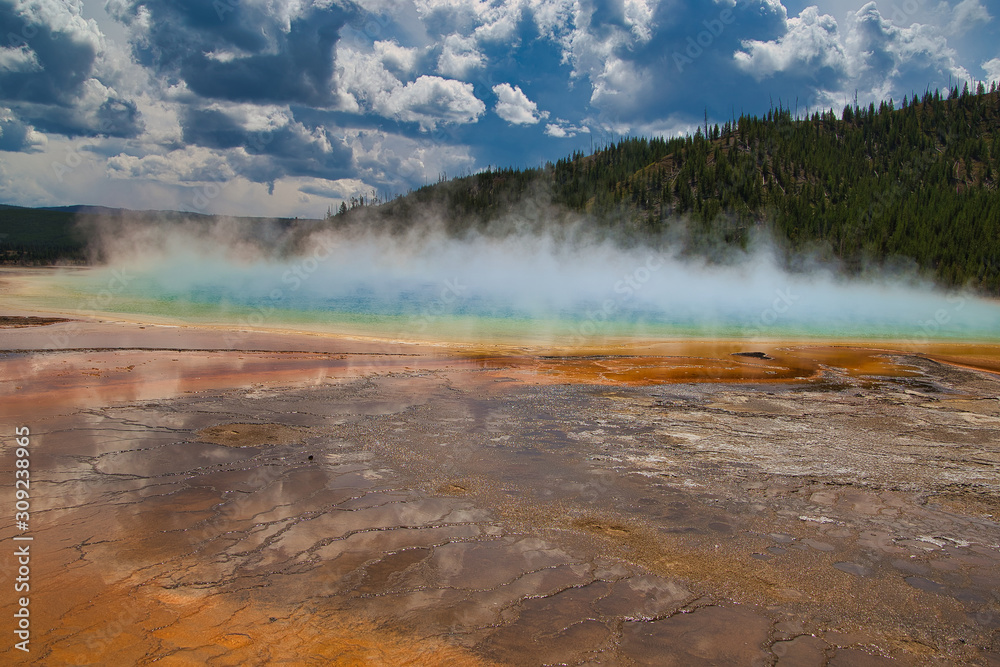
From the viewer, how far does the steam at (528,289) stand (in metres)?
29.2

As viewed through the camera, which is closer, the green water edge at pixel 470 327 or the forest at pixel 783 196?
the green water edge at pixel 470 327

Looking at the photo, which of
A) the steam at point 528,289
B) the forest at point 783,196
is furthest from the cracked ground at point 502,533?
the forest at point 783,196

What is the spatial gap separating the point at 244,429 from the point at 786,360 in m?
15.2

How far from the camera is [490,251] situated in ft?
323

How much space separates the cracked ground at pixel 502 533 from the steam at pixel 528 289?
1378cm

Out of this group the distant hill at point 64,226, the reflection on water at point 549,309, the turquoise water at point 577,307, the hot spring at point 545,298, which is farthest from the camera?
the distant hill at point 64,226

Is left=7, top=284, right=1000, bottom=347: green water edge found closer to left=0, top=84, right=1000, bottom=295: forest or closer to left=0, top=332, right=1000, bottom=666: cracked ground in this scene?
left=0, top=332, right=1000, bottom=666: cracked ground

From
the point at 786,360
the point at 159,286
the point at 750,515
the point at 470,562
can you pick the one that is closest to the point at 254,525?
the point at 470,562

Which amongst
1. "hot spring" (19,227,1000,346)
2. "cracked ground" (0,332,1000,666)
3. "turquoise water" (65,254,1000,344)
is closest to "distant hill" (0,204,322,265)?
"hot spring" (19,227,1000,346)

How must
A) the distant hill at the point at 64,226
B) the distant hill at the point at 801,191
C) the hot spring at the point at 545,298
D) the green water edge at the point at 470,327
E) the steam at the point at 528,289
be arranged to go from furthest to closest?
the distant hill at the point at 64,226, the distant hill at the point at 801,191, the steam at the point at 528,289, the hot spring at the point at 545,298, the green water edge at the point at 470,327

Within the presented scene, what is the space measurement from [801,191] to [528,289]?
61.0m

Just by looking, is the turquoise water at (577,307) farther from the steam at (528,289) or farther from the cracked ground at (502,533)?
the cracked ground at (502,533)

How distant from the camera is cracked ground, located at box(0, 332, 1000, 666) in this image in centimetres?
373

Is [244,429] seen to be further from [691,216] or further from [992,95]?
[992,95]
